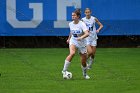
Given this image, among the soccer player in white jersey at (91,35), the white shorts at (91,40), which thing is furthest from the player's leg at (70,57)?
the white shorts at (91,40)

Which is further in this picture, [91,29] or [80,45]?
[91,29]

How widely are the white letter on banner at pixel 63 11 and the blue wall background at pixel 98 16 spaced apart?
162 millimetres

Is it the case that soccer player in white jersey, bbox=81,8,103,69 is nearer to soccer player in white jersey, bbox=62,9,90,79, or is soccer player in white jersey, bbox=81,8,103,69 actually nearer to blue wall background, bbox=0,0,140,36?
soccer player in white jersey, bbox=62,9,90,79

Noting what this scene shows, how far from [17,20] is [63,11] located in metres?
2.53

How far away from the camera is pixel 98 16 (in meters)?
30.8

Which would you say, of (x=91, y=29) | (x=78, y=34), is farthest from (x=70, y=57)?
(x=91, y=29)

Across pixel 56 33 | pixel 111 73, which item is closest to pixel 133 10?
pixel 56 33

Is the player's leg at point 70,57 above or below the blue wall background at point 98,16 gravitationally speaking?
above

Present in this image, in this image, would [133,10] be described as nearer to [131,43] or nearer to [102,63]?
[131,43]

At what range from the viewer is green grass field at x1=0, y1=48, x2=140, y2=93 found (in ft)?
47.0

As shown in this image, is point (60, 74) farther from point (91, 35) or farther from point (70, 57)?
point (91, 35)

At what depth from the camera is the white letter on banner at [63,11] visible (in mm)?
30641

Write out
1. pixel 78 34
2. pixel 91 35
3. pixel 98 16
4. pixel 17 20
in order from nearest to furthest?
pixel 78 34 < pixel 91 35 < pixel 17 20 < pixel 98 16

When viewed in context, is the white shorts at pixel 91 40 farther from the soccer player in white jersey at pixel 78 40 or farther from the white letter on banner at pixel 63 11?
the white letter on banner at pixel 63 11
